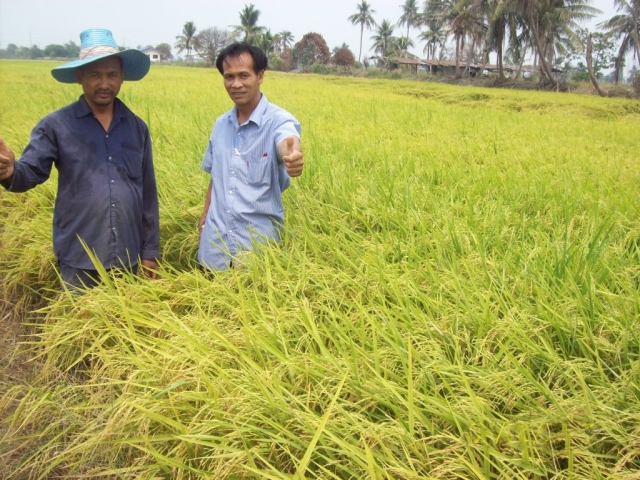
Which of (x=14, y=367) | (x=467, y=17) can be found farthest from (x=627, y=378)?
(x=467, y=17)

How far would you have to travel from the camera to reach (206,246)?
2.04m

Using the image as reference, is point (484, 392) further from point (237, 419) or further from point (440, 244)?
point (440, 244)

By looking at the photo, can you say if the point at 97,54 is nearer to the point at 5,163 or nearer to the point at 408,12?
the point at 5,163

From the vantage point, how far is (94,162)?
1.84 m

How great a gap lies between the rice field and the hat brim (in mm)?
762

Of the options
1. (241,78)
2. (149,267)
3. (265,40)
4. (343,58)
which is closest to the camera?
(241,78)

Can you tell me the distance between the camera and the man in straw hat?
5.84 feet

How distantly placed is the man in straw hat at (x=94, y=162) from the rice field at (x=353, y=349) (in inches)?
6.9

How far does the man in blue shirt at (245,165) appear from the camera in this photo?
191 cm

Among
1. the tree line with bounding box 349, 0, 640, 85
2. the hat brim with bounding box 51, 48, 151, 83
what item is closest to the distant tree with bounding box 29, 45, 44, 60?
the tree line with bounding box 349, 0, 640, 85

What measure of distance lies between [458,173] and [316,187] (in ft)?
3.28

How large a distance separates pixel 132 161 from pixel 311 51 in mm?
45243

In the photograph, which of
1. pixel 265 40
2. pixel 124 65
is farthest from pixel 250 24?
pixel 124 65

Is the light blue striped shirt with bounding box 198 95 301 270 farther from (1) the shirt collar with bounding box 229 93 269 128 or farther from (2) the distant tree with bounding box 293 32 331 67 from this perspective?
(2) the distant tree with bounding box 293 32 331 67
